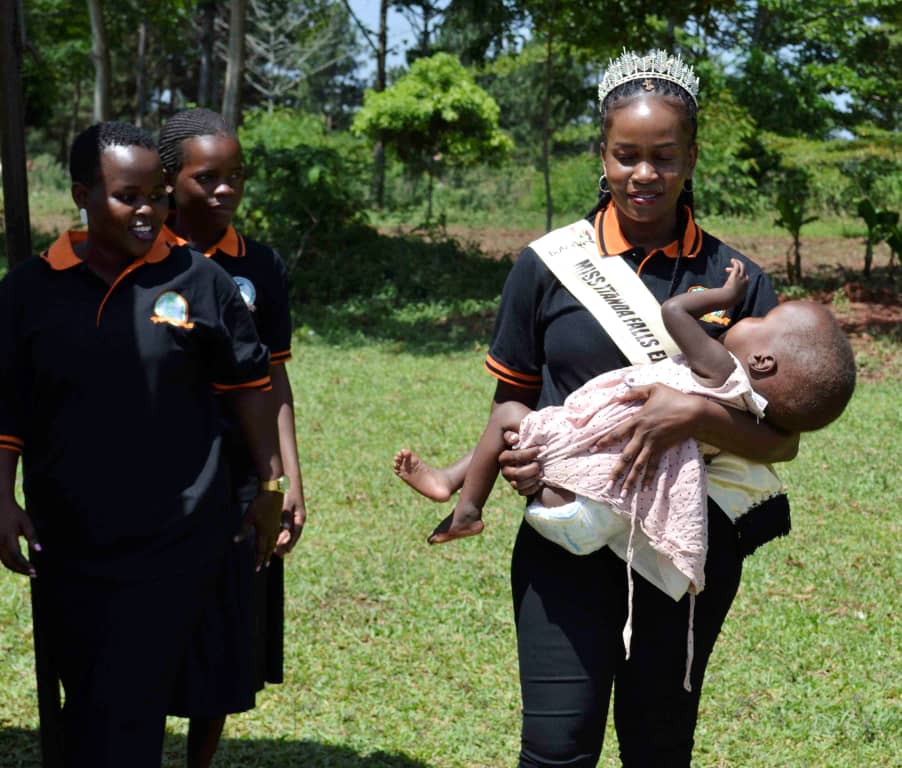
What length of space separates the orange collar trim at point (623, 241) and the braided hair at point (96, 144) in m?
1.03

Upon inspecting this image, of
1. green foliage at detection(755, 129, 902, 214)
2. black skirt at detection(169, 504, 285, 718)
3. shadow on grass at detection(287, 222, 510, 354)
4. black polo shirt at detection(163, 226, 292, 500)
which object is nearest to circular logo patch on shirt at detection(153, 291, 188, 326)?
black polo shirt at detection(163, 226, 292, 500)

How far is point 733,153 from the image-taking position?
21203 mm

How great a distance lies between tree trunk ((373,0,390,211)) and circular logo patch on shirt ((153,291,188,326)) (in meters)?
17.8

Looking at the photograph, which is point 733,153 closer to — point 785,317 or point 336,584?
point 336,584

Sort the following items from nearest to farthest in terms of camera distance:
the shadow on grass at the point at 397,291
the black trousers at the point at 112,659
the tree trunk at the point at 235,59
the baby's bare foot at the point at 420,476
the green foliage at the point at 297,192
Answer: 1. the black trousers at the point at 112,659
2. the baby's bare foot at the point at 420,476
3. the tree trunk at the point at 235,59
4. the shadow on grass at the point at 397,291
5. the green foliage at the point at 297,192

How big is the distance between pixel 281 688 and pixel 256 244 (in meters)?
1.98

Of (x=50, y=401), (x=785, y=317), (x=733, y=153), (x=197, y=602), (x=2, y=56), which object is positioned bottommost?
(x=733, y=153)

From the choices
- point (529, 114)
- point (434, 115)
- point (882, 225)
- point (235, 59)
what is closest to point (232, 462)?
point (235, 59)

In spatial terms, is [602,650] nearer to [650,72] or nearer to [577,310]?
[577,310]

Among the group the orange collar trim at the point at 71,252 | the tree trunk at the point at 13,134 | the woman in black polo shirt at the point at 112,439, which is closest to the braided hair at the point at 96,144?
the woman in black polo shirt at the point at 112,439

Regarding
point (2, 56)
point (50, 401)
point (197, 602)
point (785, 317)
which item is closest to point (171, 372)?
point (50, 401)

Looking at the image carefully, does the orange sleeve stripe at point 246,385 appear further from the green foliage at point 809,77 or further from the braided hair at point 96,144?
the green foliage at point 809,77

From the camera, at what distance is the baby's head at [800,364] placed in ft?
7.71

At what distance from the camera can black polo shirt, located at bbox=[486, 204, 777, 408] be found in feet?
8.27
